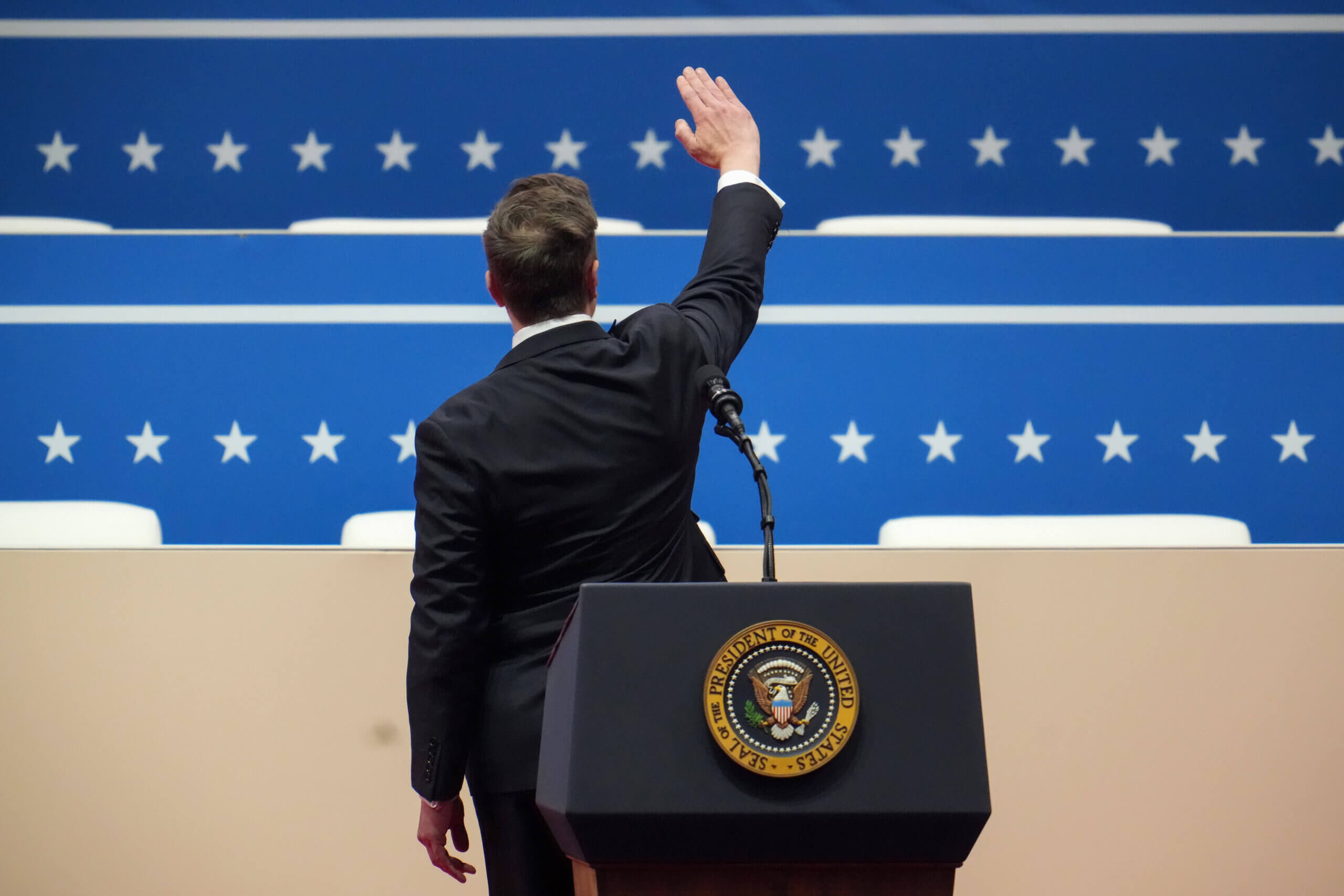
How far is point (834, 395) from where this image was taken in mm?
2227

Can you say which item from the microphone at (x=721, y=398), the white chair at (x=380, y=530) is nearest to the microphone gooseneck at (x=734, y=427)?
the microphone at (x=721, y=398)

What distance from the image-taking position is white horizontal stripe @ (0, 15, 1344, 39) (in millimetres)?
2943

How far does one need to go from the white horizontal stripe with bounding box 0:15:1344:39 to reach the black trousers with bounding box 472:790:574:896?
2273 millimetres

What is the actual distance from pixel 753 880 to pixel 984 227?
178cm

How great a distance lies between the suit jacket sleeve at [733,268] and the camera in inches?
53.6

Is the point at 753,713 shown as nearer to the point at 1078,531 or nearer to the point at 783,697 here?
the point at 783,697

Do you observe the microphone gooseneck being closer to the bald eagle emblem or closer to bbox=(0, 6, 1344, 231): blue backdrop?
the bald eagle emblem

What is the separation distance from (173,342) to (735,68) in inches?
59.8

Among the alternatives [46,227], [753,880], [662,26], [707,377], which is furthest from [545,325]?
[662,26]

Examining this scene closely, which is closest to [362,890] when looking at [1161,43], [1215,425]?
[1215,425]

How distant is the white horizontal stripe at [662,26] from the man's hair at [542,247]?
6.13 feet

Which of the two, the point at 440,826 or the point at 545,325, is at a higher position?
the point at 545,325

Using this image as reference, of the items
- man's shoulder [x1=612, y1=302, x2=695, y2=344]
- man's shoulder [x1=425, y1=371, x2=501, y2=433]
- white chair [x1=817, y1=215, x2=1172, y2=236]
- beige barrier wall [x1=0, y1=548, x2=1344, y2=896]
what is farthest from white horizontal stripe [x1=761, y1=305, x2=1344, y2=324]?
man's shoulder [x1=425, y1=371, x2=501, y2=433]

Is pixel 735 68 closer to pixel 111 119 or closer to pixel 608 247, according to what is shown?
pixel 608 247
